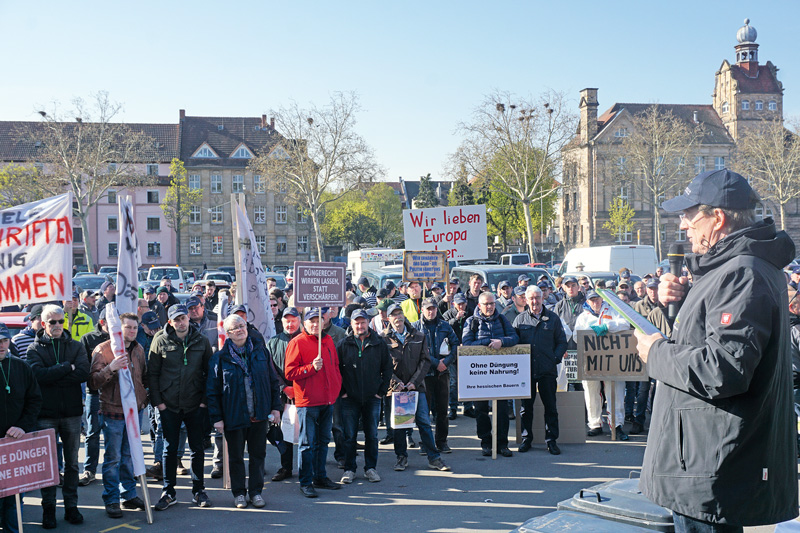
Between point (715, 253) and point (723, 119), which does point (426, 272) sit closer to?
point (715, 253)

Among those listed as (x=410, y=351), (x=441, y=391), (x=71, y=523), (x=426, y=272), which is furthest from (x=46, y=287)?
(x=426, y=272)

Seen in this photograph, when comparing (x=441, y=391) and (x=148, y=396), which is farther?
(x=441, y=391)

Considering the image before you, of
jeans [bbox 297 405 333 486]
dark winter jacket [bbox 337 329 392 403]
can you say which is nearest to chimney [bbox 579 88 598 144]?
dark winter jacket [bbox 337 329 392 403]

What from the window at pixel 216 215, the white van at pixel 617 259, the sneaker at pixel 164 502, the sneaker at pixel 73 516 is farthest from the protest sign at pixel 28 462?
the window at pixel 216 215

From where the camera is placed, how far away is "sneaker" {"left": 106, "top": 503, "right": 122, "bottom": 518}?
23.3 feet

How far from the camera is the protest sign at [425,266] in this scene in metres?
14.7

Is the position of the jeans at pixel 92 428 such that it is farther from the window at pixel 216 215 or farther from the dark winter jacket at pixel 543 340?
the window at pixel 216 215

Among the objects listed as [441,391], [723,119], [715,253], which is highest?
[723,119]

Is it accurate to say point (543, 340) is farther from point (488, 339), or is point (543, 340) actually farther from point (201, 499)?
point (201, 499)

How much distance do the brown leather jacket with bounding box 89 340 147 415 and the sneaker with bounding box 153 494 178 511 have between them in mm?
986

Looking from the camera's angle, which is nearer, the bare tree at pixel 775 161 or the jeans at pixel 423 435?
the jeans at pixel 423 435

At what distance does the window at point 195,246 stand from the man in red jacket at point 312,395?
2688 inches

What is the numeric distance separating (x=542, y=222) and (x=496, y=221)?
5012mm

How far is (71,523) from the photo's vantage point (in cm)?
698
